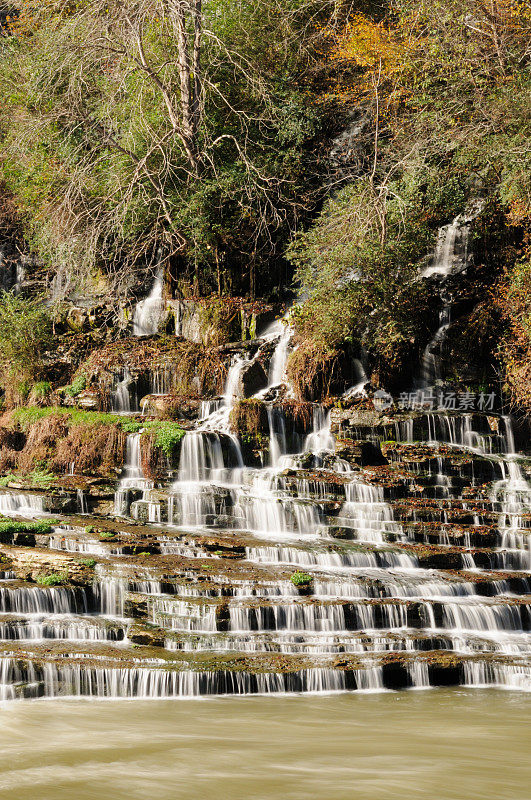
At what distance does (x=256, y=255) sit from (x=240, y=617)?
15738mm

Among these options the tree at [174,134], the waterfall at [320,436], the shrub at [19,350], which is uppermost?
the tree at [174,134]

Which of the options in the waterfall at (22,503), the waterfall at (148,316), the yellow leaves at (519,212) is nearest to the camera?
the waterfall at (22,503)

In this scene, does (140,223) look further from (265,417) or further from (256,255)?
(265,417)

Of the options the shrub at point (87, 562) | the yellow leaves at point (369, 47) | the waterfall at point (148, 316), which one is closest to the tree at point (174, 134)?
the waterfall at point (148, 316)

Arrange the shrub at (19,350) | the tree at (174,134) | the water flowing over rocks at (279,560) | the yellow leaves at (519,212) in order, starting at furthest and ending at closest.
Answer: the shrub at (19,350) < the tree at (174,134) < the yellow leaves at (519,212) < the water flowing over rocks at (279,560)

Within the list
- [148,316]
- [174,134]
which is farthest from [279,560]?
[174,134]

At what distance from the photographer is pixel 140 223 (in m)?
21.7

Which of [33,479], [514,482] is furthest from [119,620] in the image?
[514,482]

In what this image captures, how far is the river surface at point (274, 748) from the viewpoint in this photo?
15.0 feet

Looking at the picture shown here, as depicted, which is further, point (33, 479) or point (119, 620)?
point (33, 479)

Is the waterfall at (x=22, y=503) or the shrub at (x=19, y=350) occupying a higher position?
the shrub at (x=19, y=350)

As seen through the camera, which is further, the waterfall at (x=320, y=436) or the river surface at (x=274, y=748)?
the waterfall at (x=320, y=436)

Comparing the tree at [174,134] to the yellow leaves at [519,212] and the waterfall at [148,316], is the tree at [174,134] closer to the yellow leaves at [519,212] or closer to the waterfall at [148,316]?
the waterfall at [148,316]

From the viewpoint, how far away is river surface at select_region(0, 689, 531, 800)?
4.57 metres
